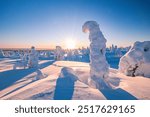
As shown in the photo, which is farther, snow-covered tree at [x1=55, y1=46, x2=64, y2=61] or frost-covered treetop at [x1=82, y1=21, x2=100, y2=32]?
snow-covered tree at [x1=55, y1=46, x2=64, y2=61]

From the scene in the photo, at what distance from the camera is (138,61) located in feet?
50.0

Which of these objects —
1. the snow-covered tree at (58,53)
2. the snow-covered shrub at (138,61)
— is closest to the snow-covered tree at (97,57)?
the snow-covered shrub at (138,61)

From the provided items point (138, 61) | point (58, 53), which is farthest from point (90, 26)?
point (58, 53)

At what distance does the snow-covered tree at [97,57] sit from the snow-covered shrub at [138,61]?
4329mm

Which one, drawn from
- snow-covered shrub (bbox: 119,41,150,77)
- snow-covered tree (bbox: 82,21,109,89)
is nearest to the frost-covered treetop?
snow-covered tree (bbox: 82,21,109,89)

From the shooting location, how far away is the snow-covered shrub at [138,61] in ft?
48.5

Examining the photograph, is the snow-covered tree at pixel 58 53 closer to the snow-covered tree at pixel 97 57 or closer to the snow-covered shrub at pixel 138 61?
the snow-covered shrub at pixel 138 61

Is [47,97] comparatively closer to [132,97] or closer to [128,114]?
[128,114]

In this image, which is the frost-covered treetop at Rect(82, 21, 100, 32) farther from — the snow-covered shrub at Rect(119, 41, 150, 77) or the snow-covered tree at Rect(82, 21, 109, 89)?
the snow-covered shrub at Rect(119, 41, 150, 77)

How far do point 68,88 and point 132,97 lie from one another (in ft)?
8.94

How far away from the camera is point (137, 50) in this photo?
1622 centimetres

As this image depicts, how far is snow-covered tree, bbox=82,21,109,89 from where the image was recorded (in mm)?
11586

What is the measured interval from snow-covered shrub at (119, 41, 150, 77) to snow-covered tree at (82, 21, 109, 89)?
433 cm

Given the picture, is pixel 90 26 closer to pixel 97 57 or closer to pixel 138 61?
pixel 97 57
